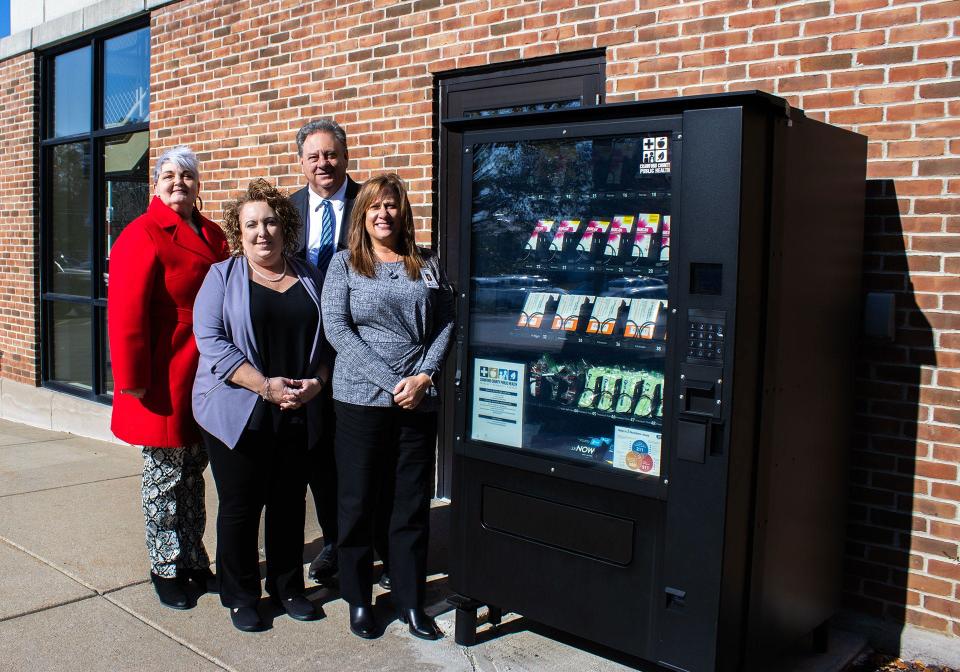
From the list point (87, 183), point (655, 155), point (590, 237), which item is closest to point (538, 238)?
point (590, 237)

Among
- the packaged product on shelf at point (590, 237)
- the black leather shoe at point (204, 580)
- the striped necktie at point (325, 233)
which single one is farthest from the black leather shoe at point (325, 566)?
the packaged product on shelf at point (590, 237)

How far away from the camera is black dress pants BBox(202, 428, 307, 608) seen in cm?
380

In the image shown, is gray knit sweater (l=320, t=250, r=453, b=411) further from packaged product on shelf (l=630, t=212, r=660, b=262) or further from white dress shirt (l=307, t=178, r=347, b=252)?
packaged product on shelf (l=630, t=212, r=660, b=262)

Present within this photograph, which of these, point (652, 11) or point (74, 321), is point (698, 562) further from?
point (74, 321)

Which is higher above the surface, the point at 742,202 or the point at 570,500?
the point at 742,202

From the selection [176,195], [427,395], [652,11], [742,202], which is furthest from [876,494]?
[176,195]

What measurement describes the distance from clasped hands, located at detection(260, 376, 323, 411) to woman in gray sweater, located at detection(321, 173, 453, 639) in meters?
0.12

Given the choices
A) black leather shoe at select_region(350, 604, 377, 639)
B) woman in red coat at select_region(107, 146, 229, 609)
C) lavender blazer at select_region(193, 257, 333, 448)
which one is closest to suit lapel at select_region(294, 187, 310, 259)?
woman in red coat at select_region(107, 146, 229, 609)

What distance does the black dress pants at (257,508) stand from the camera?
3.80 m

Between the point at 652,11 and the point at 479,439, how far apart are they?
7.59 feet

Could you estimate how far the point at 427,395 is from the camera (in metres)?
3.73

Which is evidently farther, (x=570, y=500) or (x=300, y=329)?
(x=300, y=329)

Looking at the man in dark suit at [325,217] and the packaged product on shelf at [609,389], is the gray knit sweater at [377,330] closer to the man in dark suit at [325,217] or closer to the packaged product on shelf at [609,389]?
the man in dark suit at [325,217]

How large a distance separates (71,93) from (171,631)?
6.72 m
